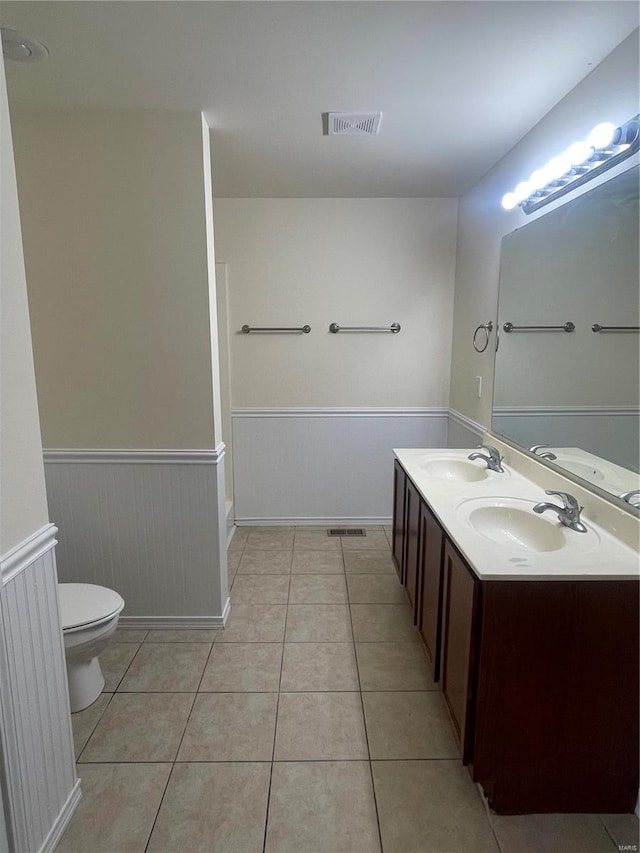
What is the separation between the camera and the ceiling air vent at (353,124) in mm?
1900

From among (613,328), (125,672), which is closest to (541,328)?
(613,328)

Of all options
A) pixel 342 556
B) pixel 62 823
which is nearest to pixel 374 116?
pixel 342 556

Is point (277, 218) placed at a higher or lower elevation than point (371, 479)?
higher

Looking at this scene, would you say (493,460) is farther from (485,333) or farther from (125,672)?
(125,672)

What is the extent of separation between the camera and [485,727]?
50.0 inches

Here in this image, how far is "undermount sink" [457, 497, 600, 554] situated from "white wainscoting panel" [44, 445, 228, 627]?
1213 millimetres

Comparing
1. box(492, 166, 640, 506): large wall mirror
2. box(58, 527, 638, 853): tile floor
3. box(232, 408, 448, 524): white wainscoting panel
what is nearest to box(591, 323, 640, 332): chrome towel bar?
box(492, 166, 640, 506): large wall mirror

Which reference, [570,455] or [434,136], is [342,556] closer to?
[570,455]

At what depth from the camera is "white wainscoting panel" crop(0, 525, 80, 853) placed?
1.12 meters

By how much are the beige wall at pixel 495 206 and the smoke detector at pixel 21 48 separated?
1.87m

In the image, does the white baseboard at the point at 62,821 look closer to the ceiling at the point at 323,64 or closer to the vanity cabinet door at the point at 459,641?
the vanity cabinet door at the point at 459,641

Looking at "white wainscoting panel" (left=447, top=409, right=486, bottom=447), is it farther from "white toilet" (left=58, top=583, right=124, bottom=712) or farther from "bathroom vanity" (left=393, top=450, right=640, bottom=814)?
"white toilet" (left=58, top=583, right=124, bottom=712)

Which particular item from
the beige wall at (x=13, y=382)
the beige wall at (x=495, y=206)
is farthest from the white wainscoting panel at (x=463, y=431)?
the beige wall at (x=13, y=382)

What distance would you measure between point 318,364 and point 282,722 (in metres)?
2.24
